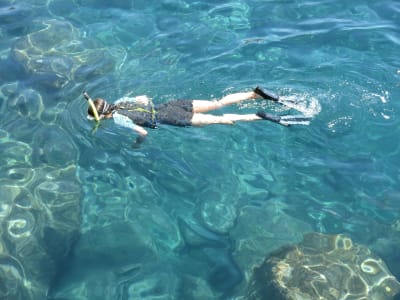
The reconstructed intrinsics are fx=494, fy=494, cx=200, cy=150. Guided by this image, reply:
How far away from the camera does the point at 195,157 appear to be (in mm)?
8297

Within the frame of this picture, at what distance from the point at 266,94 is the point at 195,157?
1.62m

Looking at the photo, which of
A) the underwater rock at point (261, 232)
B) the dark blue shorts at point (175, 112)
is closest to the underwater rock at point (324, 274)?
the underwater rock at point (261, 232)

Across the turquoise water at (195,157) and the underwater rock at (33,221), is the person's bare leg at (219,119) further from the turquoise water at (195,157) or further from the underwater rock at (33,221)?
the underwater rock at (33,221)

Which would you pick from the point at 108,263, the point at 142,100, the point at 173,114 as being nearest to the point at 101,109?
the point at 142,100

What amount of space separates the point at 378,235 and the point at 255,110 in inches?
120

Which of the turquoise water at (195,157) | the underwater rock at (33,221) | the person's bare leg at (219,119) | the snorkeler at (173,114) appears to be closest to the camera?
the underwater rock at (33,221)

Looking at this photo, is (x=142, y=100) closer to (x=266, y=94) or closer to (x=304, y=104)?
(x=266, y=94)

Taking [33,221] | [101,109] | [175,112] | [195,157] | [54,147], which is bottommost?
[33,221]

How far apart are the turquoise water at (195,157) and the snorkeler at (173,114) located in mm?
246

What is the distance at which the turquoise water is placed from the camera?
7.16 meters

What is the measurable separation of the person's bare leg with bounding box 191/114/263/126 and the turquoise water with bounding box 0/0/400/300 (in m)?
0.22

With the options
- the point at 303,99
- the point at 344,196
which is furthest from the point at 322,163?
the point at 303,99

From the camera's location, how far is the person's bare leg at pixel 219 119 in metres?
8.38

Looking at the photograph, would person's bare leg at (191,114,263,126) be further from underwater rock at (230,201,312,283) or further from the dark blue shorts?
underwater rock at (230,201,312,283)
